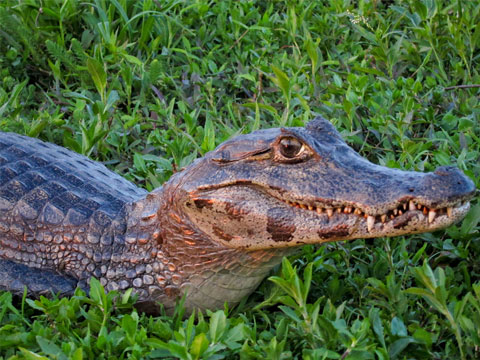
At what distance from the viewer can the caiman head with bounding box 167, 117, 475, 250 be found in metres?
2.80

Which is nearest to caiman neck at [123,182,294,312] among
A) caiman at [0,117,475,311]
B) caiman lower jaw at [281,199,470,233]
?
caiman at [0,117,475,311]

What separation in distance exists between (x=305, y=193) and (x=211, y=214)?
1.32ft

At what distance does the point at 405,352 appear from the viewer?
285 cm

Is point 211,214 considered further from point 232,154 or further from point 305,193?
point 305,193

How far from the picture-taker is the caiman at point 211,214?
113 inches

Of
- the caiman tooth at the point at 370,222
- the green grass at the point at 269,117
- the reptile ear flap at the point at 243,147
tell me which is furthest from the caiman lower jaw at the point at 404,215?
the reptile ear flap at the point at 243,147

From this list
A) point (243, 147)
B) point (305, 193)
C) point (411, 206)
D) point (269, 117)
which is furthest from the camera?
point (269, 117)

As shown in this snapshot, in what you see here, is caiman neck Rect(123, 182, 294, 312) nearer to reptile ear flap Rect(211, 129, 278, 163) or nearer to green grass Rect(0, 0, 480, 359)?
green grass Rect(0, 0, 480, 359)

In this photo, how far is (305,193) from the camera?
298cm

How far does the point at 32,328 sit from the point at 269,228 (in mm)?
1009

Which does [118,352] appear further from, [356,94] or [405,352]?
[356,94]

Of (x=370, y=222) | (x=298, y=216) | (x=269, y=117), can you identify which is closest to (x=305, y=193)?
(x=298, y=216)

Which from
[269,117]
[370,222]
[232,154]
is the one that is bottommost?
[269,117]

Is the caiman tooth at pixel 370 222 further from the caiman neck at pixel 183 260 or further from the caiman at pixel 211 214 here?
the caiman neck at pixel 183 260
